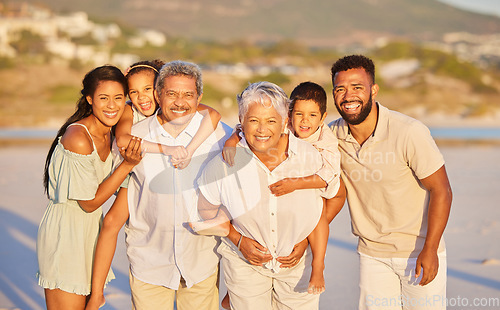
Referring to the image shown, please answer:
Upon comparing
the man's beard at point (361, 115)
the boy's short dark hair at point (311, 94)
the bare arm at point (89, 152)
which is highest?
the boy's short dark hair at point (311, 94)

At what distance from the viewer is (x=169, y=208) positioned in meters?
3.27

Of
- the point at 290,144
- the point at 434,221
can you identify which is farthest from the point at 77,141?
the point at 434,221

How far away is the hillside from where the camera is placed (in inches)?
4921

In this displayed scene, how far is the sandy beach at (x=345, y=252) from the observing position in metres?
5.06

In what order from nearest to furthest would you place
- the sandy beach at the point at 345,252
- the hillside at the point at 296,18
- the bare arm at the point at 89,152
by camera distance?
1. the bare arm at the point at 89,152
2. the sandy beach at the point at 345,252
3. the hillside at the point at 296,18

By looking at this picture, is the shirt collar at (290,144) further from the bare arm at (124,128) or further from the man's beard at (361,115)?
the bare arm at (124,128)

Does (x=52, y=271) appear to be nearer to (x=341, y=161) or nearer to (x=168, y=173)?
(x=168, y=173)

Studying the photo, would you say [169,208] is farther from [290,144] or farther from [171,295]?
[290,144]

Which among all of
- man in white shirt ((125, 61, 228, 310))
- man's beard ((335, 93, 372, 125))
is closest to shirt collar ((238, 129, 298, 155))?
man in white shirt ((125, 61, 228, 310))

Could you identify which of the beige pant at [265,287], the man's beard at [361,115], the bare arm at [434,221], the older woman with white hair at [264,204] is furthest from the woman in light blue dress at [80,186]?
the bare arm at [434,221]

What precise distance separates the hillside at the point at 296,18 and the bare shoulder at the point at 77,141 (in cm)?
11326

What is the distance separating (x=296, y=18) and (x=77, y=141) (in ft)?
478

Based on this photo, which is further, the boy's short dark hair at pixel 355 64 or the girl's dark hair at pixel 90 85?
the boy's short dark hair at pixel 355 64

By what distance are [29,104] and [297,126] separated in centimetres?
3408
